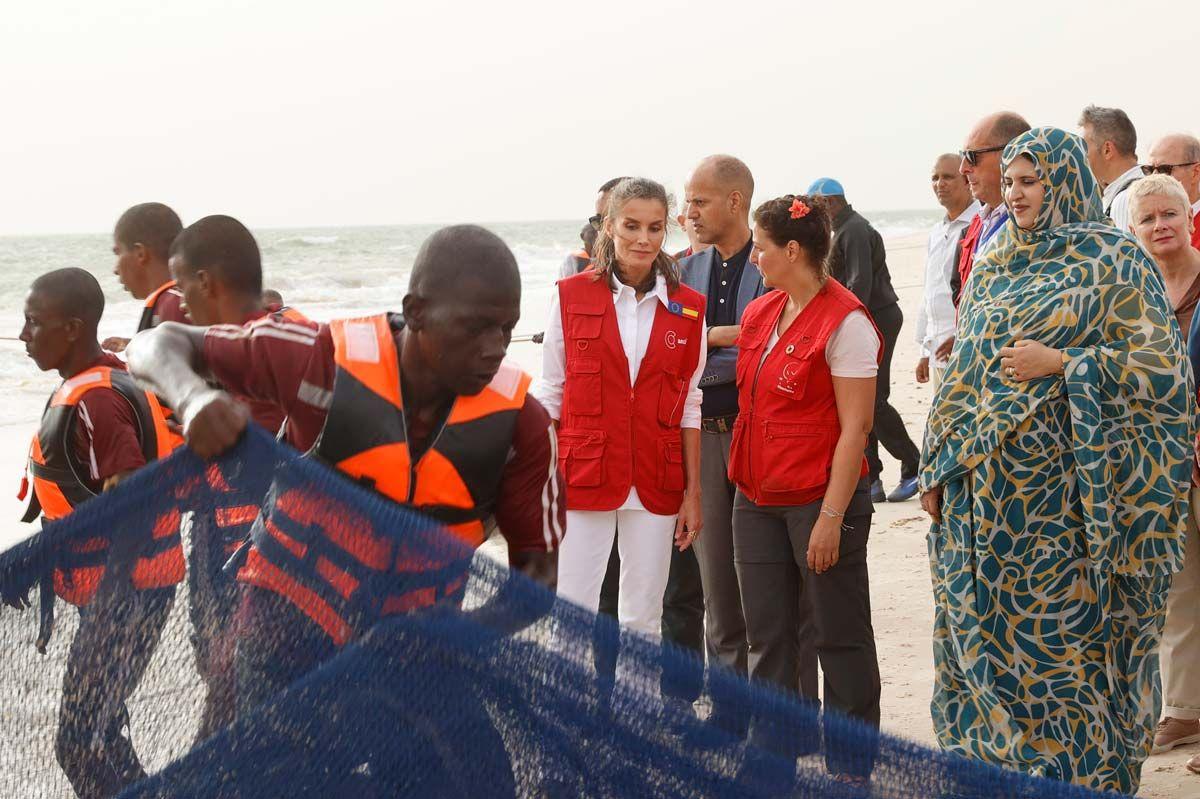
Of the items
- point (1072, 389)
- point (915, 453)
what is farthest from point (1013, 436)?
point (915, 453)

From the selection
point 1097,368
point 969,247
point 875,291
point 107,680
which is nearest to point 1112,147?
point 969,247

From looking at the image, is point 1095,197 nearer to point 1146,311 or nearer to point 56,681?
point 1146,311

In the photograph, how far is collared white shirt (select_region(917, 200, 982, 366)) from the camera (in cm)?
797

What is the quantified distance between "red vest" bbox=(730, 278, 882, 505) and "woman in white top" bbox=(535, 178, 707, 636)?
1.14 ft

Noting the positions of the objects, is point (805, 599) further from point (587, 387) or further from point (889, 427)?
point (889, 427)

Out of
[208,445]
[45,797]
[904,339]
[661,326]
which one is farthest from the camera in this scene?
[904,339]

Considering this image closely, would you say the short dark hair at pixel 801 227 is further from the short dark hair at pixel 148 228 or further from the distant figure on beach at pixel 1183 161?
the distant figure on beach at pixel 1183 161

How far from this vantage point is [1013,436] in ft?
14.4

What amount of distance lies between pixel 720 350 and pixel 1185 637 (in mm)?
2157

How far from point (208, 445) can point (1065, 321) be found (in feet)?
9.85

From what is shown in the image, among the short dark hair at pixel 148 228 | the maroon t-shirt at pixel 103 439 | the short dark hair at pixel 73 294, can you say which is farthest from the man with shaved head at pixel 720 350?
the short dark hair at pixel 73 294

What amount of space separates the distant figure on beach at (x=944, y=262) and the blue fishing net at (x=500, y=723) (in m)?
5.81

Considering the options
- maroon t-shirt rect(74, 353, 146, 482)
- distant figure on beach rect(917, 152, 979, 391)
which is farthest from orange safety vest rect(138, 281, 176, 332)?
distant figure on beach rect(917, 152, 979, 391)

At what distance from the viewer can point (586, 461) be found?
192 inches
